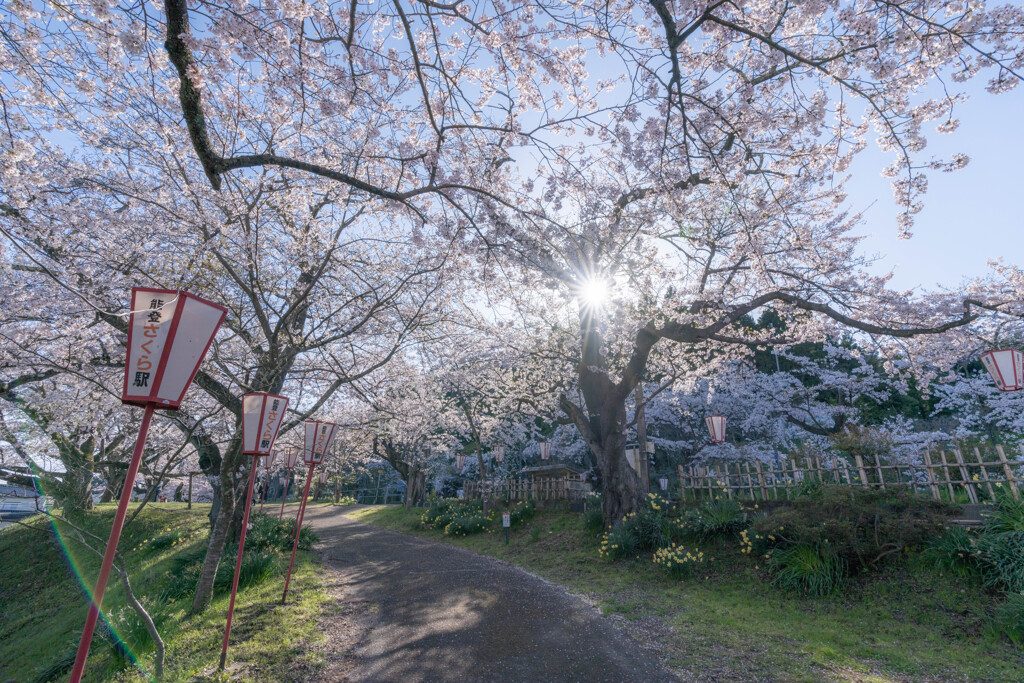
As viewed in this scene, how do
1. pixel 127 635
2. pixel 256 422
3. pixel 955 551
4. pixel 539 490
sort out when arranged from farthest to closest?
1. pixel 539 490
2. pixel 955 551
3. pixel 256 422
4. pixel 127 635

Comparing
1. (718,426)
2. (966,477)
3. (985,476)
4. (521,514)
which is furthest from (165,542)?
(985,476)

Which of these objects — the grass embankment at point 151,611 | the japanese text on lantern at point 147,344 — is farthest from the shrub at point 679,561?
the japanese text on lantern at point 147,344

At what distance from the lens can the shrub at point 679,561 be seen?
834 centimetres

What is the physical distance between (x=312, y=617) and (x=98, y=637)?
2.46 meters

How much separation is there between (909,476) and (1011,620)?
10.7 ft

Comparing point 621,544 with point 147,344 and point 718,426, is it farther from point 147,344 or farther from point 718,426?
point 147,344

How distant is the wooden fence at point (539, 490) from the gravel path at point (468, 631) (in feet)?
16.2

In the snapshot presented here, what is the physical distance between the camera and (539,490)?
15.7 metres

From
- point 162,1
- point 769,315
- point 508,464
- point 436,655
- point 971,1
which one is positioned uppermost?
point 769,315

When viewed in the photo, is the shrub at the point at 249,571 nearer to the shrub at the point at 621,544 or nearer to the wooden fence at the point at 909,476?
the shrub at the point at 621,544

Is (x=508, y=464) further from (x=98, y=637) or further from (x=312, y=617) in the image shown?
(x=98, y=637)

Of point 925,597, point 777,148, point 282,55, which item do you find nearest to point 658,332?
point 777,148

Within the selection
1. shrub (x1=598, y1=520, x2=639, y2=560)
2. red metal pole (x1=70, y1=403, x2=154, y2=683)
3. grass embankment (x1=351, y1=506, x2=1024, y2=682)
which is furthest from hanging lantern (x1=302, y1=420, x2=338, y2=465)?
shrub (x1=598, y1=520, x2=639, y2=560)

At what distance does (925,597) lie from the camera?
19.9 feet
